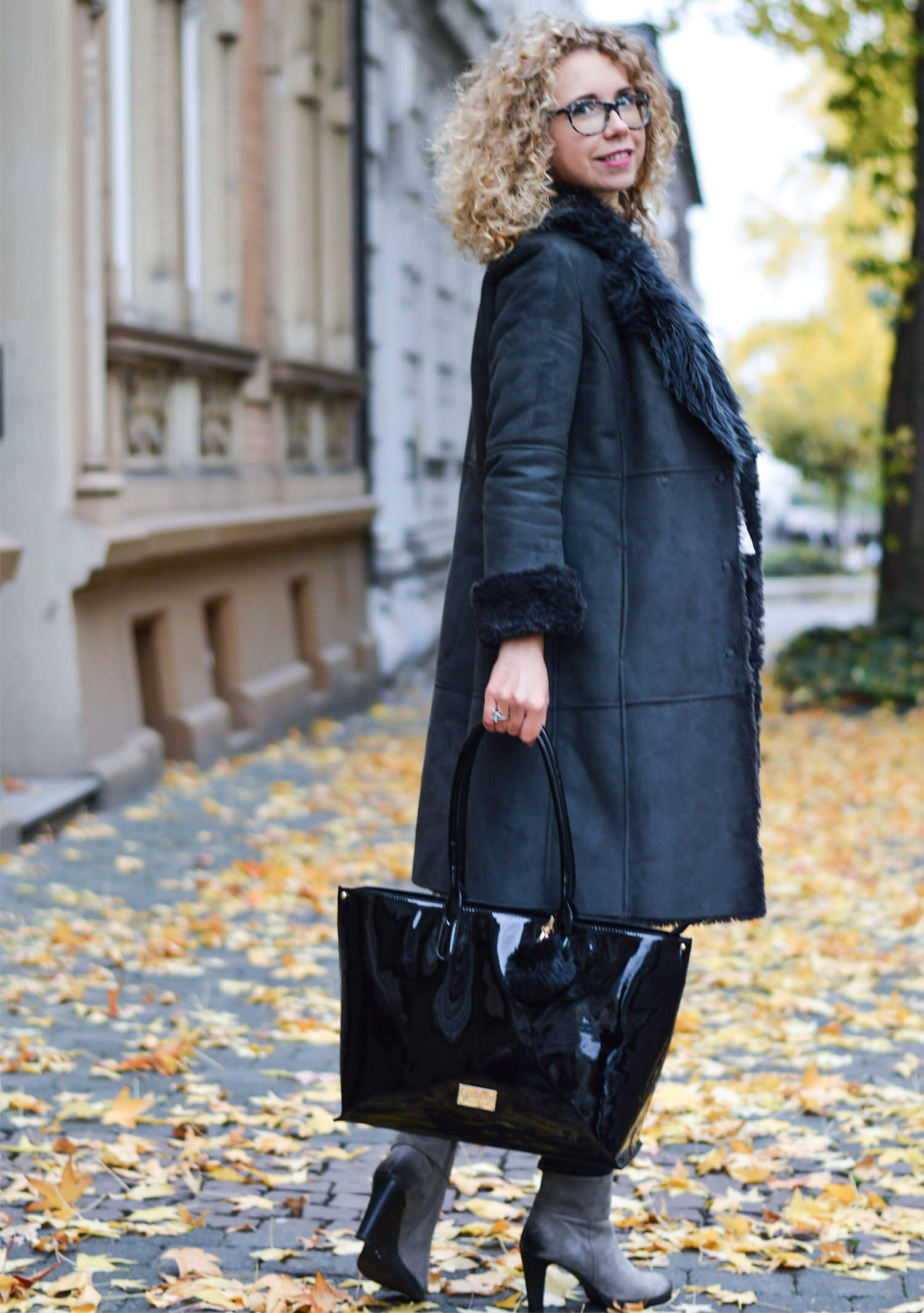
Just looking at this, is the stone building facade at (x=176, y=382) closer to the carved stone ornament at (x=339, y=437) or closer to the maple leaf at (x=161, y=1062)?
the carved stone ornament at (x=339, y=437)

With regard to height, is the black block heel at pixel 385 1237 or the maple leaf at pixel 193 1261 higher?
the black block heel at pixel 385 1237

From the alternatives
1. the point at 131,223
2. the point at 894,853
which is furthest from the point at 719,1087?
the point at 131,223

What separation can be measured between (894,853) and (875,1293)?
466 cm

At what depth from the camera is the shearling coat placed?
9.14 ft

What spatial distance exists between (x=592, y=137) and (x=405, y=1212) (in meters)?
1.83

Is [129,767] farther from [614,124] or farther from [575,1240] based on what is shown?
[614,124]

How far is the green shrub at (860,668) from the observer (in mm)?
12930

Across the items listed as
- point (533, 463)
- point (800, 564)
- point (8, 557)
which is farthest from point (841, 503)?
point (533, 463)

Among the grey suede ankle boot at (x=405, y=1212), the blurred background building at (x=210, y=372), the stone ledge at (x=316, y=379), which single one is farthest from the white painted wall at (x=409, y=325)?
the grey suede ankle boot at (x=405, y=1212)

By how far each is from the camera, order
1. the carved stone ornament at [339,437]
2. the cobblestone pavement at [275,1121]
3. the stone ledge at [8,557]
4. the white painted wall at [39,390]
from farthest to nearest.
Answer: the carved stone ornament at [339,437]
the white painted wall at [39,390]
the stone ledge at [8,557]
the cobblestone pavement at [275,1121]

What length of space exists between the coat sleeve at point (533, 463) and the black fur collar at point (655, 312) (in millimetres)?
81

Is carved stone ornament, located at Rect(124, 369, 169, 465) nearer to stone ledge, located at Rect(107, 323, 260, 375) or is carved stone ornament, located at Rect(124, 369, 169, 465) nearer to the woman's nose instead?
stone ledge, located at Rect(107, 323, 260, 375)

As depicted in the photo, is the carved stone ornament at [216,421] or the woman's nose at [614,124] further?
the carved stone ornament at [216,421]

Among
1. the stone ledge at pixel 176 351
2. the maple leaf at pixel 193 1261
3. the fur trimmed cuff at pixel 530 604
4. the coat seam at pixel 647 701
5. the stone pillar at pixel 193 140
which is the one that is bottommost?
the maple leaf at pixel 193 1261
